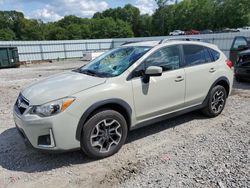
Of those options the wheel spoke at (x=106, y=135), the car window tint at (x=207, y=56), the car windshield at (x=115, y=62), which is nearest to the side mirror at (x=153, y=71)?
the car windshield at (x=115, y=62)

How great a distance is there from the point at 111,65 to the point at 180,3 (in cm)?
7769

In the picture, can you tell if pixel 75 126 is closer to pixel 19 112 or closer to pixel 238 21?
pixel 19 112

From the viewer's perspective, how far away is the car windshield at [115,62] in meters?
3.90

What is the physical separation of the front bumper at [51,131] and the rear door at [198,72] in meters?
2.29

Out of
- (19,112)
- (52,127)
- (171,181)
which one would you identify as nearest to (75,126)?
(52,127)

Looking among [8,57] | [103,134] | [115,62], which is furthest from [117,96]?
[8,57]

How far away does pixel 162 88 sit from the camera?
13.3ft

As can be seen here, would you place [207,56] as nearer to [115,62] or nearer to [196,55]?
[196,55]

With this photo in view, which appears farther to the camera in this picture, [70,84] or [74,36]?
[74,36]

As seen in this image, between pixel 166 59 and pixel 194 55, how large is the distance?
771 mm

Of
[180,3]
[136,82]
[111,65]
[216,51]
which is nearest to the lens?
[136,82]

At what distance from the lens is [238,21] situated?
5266 centimetres

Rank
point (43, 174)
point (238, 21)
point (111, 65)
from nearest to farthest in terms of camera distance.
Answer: point (43, 174) < point (111, 65) < point (238, 21)

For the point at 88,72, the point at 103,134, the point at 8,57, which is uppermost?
the point at 88,72
